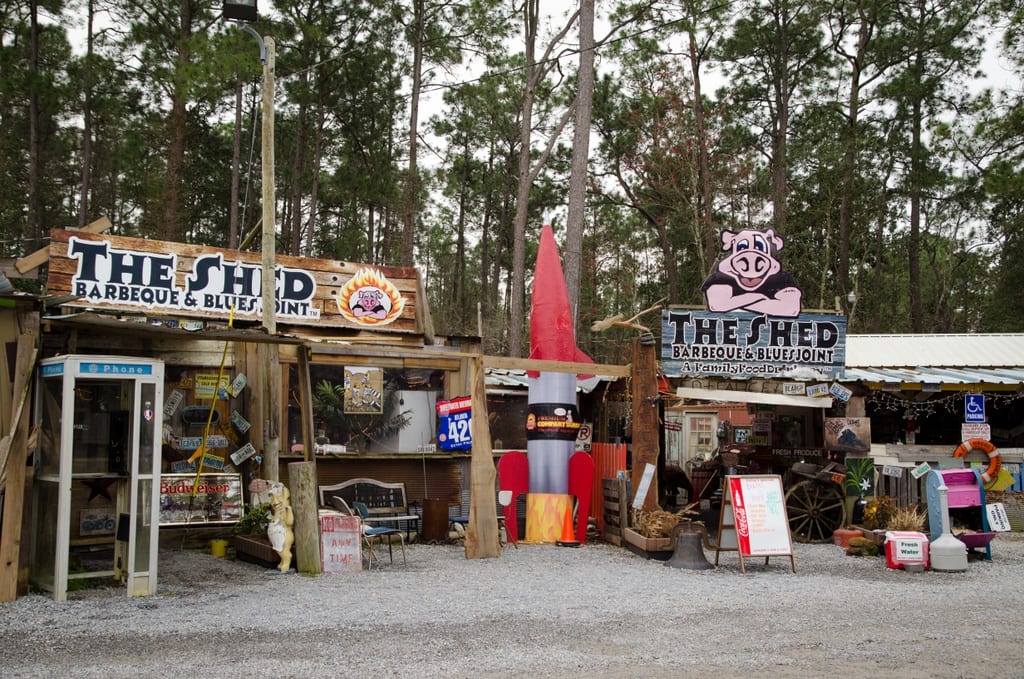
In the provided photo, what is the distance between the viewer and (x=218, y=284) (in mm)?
12617

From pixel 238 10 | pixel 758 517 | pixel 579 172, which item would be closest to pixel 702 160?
pixel 579 172

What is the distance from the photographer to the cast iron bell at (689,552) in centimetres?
1114

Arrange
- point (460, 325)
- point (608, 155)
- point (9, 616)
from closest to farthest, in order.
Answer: point (9, 616) → point (608, 155) → point (460, 325)

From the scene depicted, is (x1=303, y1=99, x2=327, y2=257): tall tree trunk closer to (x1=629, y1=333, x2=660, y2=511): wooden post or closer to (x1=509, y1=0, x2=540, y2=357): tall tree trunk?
(x1=509, y1=0, x2=540, y2=357): tall tree trunk

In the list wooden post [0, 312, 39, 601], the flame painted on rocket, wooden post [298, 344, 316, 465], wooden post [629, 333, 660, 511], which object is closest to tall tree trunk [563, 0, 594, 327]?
wooden post [629, 333, 660, 511]

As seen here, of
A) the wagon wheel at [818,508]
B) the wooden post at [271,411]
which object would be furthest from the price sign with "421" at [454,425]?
the wagon wheel at [818,508]

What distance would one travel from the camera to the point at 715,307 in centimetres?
1438

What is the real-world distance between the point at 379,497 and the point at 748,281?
21.0ft

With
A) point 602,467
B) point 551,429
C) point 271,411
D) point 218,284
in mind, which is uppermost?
point 218,284

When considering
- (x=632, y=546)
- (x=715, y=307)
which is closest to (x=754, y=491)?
(x=632, y=546)

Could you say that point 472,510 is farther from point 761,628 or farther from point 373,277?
point 761,628

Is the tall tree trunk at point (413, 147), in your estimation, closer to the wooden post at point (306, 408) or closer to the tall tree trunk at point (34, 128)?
the tall tree trunk at point (34, 128)

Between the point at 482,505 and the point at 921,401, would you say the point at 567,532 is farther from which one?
the point at 921,401

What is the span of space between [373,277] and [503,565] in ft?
15.3
